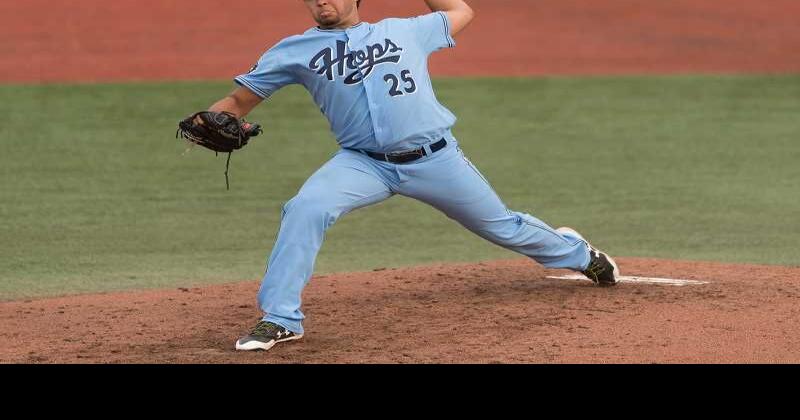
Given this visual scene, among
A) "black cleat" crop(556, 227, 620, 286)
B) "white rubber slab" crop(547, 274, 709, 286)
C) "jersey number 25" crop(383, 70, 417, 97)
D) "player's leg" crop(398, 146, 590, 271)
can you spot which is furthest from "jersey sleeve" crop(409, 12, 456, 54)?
"white rubber slab" crop(547, 274, 709, 286)

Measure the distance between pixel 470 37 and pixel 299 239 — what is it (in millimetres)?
11414

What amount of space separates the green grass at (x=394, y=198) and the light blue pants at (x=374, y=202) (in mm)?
1972

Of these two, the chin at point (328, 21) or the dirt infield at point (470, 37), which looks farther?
the dirt infield at point (470, 37)

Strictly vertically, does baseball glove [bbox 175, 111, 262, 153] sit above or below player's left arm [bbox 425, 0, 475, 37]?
below

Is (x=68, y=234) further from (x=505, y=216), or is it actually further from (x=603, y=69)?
(x=603, y=69)

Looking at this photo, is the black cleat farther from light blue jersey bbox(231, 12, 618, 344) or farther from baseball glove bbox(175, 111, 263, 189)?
baseball glove bbox(175, 111, 263, 189)

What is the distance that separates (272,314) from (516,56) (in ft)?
35.2

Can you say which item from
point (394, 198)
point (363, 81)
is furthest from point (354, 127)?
point (394, 198)

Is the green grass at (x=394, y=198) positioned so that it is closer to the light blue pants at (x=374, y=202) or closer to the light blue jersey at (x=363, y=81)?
the light blue pants at (x=374, y=202)

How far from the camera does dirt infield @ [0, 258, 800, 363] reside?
5.10m

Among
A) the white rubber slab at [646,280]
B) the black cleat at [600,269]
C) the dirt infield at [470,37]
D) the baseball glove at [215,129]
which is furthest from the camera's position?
the dirt infield at [470,37]

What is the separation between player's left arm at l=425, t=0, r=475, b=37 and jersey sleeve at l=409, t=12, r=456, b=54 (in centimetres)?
3

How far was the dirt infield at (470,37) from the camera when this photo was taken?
14.7 m

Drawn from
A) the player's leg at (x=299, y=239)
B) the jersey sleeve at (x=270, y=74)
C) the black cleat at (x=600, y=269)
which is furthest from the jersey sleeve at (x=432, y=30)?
the black cleat at (x=600, y=269)
